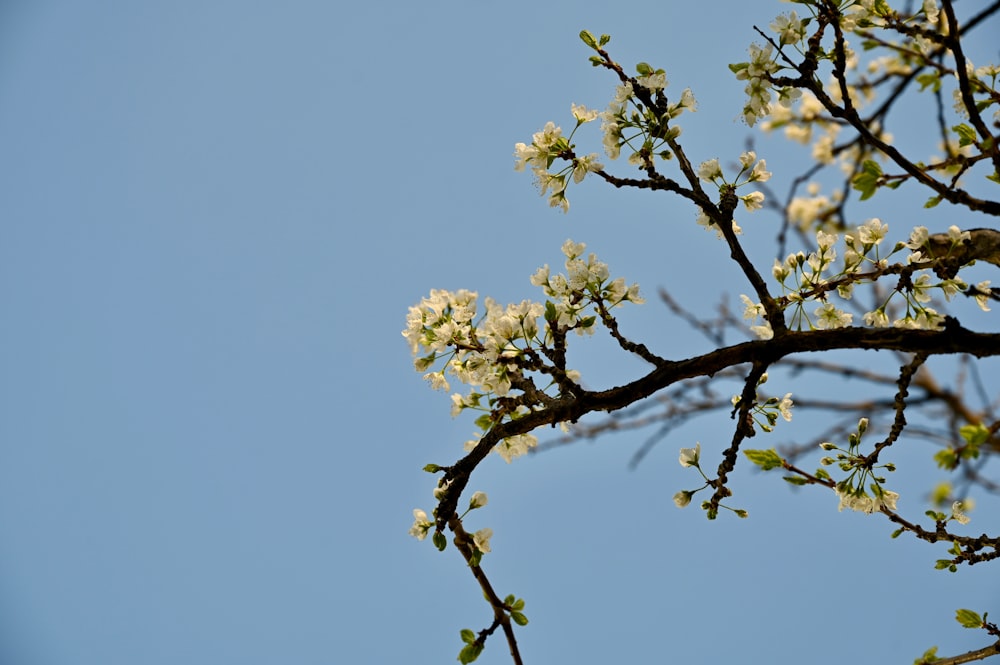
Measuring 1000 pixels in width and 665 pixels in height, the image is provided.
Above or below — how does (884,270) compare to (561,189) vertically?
below

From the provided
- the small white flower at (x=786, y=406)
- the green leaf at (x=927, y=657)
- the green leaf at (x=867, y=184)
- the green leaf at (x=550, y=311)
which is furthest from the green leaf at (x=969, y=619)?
the green leaf at (x=550, y=311)

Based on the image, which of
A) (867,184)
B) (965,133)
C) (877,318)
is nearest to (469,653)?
(877,318)

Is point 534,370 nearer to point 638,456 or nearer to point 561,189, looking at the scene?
point 561,189

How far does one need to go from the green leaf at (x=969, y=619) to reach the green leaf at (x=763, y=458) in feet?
3.61

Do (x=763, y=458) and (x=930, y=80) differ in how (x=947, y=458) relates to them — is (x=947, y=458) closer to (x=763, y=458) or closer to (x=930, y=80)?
(x=763, y=458)

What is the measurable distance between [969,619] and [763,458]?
1.18 metres

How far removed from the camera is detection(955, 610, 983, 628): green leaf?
2.72 meters

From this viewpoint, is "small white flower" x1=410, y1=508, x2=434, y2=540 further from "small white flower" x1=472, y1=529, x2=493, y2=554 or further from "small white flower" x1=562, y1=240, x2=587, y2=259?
"small white flower" x1=562, y1=240, x2=587, y2=259

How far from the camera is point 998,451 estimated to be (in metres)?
3.34

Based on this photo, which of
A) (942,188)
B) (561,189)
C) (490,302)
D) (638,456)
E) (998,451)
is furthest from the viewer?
(638,456)

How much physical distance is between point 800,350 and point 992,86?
1.47 metres

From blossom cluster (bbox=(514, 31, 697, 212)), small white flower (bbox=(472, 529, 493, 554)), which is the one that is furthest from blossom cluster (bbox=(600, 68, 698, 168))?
small white flower (bbox=(472, 529, 493, 554))

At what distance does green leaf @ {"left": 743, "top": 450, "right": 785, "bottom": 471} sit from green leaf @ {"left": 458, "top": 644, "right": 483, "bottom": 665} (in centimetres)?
139

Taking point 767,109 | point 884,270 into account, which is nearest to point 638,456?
point 884,270
